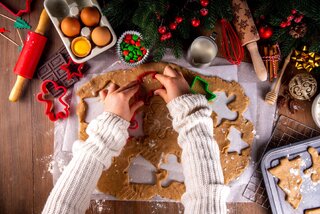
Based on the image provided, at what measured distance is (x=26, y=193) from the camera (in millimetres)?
958

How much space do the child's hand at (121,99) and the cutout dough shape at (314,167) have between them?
51cm

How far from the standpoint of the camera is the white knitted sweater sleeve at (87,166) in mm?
786

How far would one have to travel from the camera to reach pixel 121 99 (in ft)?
2.95

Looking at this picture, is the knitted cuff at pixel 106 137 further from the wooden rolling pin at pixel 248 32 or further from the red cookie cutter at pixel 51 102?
the wooden rolling pin at pixel 248 32

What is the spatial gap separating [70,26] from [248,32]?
49 cm

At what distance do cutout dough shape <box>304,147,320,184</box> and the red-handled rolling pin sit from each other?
826 millimetres

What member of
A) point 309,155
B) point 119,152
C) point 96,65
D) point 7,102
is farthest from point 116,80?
point 309,155

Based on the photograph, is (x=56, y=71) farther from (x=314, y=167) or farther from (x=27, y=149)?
(x=314, y=167)

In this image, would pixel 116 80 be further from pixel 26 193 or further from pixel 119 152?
pixel 26 193

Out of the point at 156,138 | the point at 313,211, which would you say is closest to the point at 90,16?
the point at 156,138

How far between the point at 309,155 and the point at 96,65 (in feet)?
2.20

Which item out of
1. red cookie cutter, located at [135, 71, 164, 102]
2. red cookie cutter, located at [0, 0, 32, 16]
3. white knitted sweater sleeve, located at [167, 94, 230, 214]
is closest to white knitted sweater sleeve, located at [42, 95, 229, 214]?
white knitted sweater sleeve, located at [167, 94, 230, 214]

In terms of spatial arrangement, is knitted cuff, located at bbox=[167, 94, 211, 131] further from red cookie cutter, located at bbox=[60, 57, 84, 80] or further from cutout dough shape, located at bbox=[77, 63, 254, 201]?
red cookie cutter, located at bbox=[60, 57, 84, 80]

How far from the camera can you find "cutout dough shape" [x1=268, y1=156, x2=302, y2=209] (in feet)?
3.02
